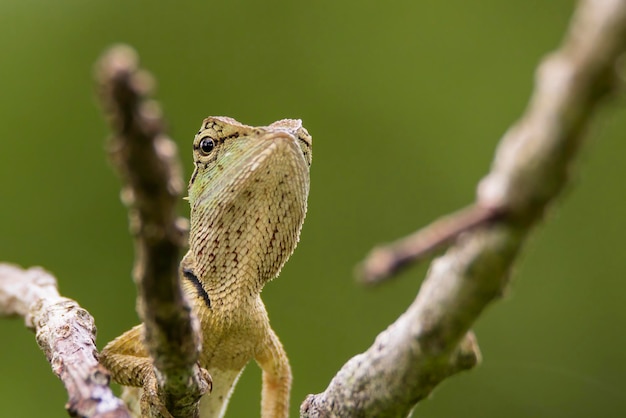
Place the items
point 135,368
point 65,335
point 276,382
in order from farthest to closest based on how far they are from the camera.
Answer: point 276,382 < point 135,368 < point 65,335

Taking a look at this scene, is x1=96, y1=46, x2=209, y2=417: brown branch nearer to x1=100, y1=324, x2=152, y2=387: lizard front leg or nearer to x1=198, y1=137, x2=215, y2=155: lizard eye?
x1=100, y1=324, x2=152, y2=387: lizard front leg

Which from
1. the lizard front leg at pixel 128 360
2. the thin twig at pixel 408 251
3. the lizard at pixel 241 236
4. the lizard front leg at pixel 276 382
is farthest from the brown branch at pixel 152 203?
the lizard front leg at pixel 276 382

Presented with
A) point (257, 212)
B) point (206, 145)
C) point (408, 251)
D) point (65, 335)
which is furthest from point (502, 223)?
point (206, 145)

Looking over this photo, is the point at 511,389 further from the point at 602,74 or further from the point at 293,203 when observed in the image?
the point at 602,74

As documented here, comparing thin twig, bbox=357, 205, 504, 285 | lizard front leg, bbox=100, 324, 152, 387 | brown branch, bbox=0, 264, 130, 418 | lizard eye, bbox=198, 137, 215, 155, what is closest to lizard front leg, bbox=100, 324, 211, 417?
lizard front leg, bbox=100, 324, 152, 387

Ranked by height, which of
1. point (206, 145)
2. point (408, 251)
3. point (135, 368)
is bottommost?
point (408, 251)

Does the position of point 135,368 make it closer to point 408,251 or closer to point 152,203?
point 152,203
